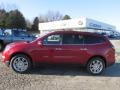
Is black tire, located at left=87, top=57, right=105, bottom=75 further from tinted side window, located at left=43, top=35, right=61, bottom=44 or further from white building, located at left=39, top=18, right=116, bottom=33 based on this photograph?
white building, located at left=39, top=18, right=116, bottom=33

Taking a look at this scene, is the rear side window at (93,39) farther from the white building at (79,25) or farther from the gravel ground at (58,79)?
the white building at (79,25)

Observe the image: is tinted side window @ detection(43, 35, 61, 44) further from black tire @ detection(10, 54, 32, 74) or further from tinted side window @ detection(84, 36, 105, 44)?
tinted side window @ detection(84, 36, 105, 44)

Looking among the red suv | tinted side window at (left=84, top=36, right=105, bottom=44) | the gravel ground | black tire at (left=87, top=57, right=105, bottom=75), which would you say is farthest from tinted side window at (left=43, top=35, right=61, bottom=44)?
black tire at (left=87, top=57, right=105, bottom=75)

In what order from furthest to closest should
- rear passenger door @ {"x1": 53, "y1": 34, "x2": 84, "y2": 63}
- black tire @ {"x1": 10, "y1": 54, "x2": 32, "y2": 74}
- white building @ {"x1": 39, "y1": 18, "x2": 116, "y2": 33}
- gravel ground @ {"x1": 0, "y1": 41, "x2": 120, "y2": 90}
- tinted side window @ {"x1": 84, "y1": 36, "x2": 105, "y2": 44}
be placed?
white building @ {"x1": 39, "y1": 18, "x2": 116, "y2": 33}
tinted side window @ {"x1": 84, "y1": 36, "x2": 105, "y2": 44}
rear passenger door @ {"x1": 53, "y1": 34, "x2": 84, "y2": 63}
black tire @ {"x1": 10, "y1": 54, "x2": 32, "y2": 74}
gravel ground @ {"x1": 0, "y1": 41, "x2": 120, "y2": 90}

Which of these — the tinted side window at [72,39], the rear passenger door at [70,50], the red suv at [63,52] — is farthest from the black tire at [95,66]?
the tinted side window at [72,39]

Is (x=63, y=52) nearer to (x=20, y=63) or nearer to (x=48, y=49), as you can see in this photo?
(x=48, y=49)

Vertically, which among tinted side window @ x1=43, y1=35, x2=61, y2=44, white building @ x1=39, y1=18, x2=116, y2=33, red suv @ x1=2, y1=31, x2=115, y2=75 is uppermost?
white building @ x1=39, y1=18, x2=116, y2=33

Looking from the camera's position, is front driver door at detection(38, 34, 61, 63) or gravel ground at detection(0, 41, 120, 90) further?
front driver door at detection(38, 34, 61, 63)

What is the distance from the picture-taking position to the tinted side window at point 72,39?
35.2ft

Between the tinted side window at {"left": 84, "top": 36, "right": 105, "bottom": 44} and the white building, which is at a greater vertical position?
the white building

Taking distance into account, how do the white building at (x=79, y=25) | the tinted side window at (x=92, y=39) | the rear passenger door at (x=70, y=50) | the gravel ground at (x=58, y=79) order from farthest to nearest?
1. the white building at (x=79, y=25)
2. the tinted side window at (x=92, y=39)
3. the rear passenger door at (x=70, y=50)
4. the gravel ground at (x=58, y=79)

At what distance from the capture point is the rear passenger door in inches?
417

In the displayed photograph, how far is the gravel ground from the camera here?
28.2ft

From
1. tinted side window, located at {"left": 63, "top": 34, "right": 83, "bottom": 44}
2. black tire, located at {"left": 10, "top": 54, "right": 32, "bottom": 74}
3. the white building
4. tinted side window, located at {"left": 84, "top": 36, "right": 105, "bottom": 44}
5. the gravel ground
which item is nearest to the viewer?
the gravel ground
